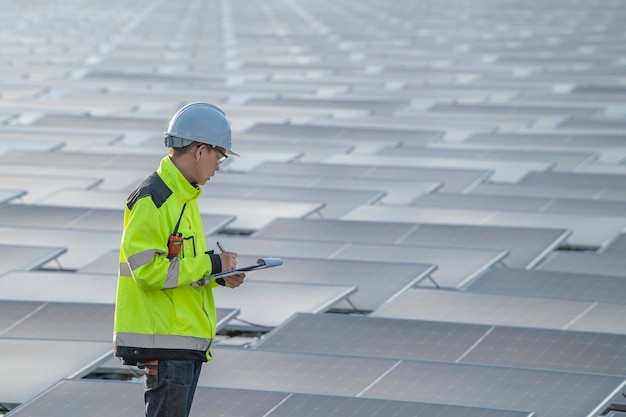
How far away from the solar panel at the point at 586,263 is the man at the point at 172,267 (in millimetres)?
10760

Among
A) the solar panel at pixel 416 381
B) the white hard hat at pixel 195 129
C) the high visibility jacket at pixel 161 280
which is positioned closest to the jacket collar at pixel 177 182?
the high visibility jacket at pixel 161 280

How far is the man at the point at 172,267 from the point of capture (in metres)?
8.50

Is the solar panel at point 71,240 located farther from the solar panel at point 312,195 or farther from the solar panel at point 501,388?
the solar panel at point 501,388

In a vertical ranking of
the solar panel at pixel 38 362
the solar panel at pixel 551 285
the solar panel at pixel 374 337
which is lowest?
the solar panel at pixel 551 285

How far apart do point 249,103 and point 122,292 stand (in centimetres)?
3339

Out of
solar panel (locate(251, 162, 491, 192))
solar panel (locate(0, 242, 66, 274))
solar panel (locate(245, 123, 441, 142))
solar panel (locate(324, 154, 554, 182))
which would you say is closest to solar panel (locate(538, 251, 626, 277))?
solar panel (locate(0, 242, 66, 274))

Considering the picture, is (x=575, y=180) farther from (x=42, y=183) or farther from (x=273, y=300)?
(x=273, y=300)

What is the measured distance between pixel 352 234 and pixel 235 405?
9176mm

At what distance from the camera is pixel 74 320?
15.3m

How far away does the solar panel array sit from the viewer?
42.7 feet

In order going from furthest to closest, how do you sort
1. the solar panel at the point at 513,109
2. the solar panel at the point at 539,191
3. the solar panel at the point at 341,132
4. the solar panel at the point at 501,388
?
the solar panel at the point at 513,109, the solar panel at the point at 341,132, the solar panel at the point at 539,191, the solar panel at the point at 501,388

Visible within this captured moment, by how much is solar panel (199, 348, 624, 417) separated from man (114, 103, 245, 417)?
420 centimetres

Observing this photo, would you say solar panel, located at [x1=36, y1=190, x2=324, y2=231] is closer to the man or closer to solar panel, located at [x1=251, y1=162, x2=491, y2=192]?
solar panel, located at [x1=251, y1=162, x2=491, y2=192]

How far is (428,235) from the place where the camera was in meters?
21.0
